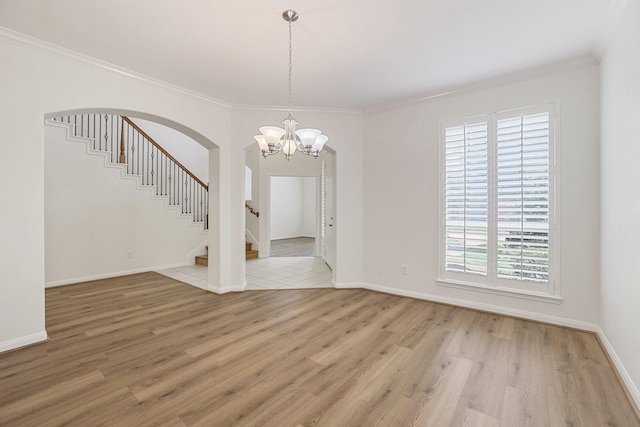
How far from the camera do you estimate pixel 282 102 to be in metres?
4.39

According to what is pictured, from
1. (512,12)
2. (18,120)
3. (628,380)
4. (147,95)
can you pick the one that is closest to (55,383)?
(18,120)

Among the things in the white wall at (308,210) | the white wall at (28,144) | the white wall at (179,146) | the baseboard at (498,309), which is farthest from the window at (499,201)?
the white wall at (308,210)

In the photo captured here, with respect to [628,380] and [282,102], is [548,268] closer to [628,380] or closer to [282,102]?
[628,380]

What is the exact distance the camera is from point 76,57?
302cm

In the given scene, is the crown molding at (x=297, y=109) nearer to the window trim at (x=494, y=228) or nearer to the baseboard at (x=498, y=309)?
the window trim at (x=494, y=228)

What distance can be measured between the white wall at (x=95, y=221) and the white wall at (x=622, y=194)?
277 inches

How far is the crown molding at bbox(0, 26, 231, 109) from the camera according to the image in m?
2.66

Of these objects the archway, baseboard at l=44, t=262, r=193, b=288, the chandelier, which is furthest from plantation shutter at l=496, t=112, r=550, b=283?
baseboard at l=44, t=262, r=193, b=288

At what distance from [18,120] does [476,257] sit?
516cm

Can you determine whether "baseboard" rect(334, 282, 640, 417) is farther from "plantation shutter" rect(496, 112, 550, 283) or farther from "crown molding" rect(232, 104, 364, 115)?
"crown molding" rect(232, 104, 364, 115)

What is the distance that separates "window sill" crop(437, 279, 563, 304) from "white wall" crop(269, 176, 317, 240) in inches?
334

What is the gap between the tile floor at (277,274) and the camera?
16.7 feet

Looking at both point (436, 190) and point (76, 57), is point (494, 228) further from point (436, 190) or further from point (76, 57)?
point (76, 57)

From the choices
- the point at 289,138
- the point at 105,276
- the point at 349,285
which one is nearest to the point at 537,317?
the point at 349,285
